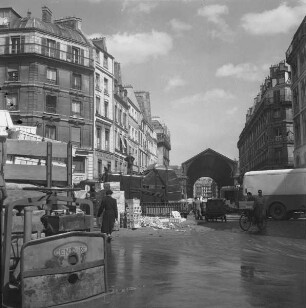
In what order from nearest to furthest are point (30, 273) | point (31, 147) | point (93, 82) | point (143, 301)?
point (30, 273), point (143, 301), point (31, 147), point (93, 82)

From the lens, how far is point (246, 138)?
307ft

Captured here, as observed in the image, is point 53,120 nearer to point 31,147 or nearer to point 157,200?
point 157,200

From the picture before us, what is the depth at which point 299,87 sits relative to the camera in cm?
4375

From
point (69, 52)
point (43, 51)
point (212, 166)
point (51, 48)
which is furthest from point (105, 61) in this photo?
point (212, 166)

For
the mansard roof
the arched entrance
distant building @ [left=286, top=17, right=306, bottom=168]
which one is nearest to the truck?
distant building @ [left=286, top=17, right=306, bottom=168]

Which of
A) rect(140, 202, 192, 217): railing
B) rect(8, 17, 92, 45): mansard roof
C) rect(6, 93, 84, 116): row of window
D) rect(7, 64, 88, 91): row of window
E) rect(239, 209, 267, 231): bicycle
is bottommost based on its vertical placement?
rect(239, 209, 267, 231): bicycle

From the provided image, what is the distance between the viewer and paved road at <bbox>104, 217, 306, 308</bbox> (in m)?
6.01

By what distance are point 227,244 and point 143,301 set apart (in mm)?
8390

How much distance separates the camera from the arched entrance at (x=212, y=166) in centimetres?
6631

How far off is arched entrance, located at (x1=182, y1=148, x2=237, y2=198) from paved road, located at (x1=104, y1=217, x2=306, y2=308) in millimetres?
53047

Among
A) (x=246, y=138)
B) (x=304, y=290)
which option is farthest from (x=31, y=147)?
(x=246, y=138)

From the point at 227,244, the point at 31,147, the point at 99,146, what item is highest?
the point at 99,146

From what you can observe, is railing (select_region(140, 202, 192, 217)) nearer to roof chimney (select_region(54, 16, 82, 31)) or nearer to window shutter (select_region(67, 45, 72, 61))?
window shutter (select_region(67, 45, 72, 61))

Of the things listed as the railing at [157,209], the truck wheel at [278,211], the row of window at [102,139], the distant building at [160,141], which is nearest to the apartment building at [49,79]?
the row of window at [102,139]
